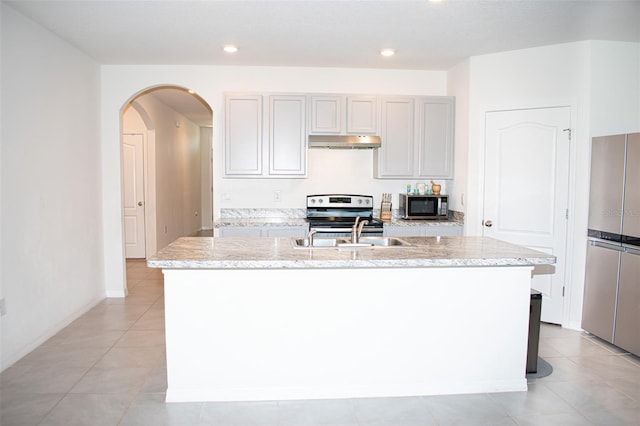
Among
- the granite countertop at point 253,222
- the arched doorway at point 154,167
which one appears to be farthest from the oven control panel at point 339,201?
the arched doorway at point 154,167

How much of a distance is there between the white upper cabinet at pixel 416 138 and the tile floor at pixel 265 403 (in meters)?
2.10

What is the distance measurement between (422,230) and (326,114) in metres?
1.52

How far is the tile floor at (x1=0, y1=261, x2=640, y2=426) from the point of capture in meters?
2.46

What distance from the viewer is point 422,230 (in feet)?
14.8

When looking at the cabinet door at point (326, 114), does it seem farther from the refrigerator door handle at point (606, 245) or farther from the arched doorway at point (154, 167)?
the refrigerator door handle at point (606, 245)

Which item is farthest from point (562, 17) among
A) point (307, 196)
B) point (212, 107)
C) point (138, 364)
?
point (138, 364)

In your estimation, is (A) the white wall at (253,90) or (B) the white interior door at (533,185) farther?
(A) the white wall at (253,90)

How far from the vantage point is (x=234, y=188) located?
4965 millimetres

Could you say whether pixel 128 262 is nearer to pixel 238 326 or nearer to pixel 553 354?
pixel 238 326

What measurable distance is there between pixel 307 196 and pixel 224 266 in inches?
105

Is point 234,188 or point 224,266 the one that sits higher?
point 234,188

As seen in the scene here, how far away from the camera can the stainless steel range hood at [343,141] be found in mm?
4566

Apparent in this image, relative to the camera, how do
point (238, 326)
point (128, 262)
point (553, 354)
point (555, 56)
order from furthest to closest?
point (128, 262)
point (555, 56)
point (553, 354)
point (238, 326)

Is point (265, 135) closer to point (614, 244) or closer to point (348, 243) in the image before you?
point (348, 243)
